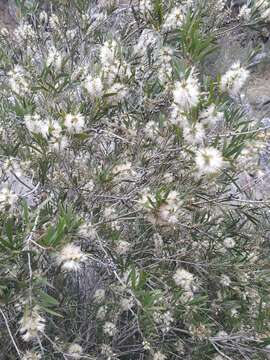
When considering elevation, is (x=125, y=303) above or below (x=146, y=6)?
below

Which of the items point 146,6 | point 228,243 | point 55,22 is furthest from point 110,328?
point 55,22

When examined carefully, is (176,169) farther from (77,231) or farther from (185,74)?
(77,231)

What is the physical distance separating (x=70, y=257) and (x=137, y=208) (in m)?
0.66

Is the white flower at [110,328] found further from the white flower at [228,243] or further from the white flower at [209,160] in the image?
the white flower at [209,160]

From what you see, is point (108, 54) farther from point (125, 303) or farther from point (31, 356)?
point (31, 356)

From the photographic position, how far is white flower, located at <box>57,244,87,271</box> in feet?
5.58

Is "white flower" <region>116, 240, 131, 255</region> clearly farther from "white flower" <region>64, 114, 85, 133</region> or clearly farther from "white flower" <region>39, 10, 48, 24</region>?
"white flower" <region>39, 10, 48, 24</region>

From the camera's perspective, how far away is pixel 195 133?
6.32 feet

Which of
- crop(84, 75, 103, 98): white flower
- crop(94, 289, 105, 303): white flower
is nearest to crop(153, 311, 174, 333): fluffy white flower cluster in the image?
crop(94, 289, 105, 303): white flower

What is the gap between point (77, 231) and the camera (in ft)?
6.40

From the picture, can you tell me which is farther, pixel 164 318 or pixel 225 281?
pixel 225 281

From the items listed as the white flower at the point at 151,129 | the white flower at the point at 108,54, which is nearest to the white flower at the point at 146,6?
the white flower at the point at 108,54

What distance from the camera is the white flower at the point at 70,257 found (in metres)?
1.70

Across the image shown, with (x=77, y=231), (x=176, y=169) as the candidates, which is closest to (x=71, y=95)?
(x=176, y=169)
